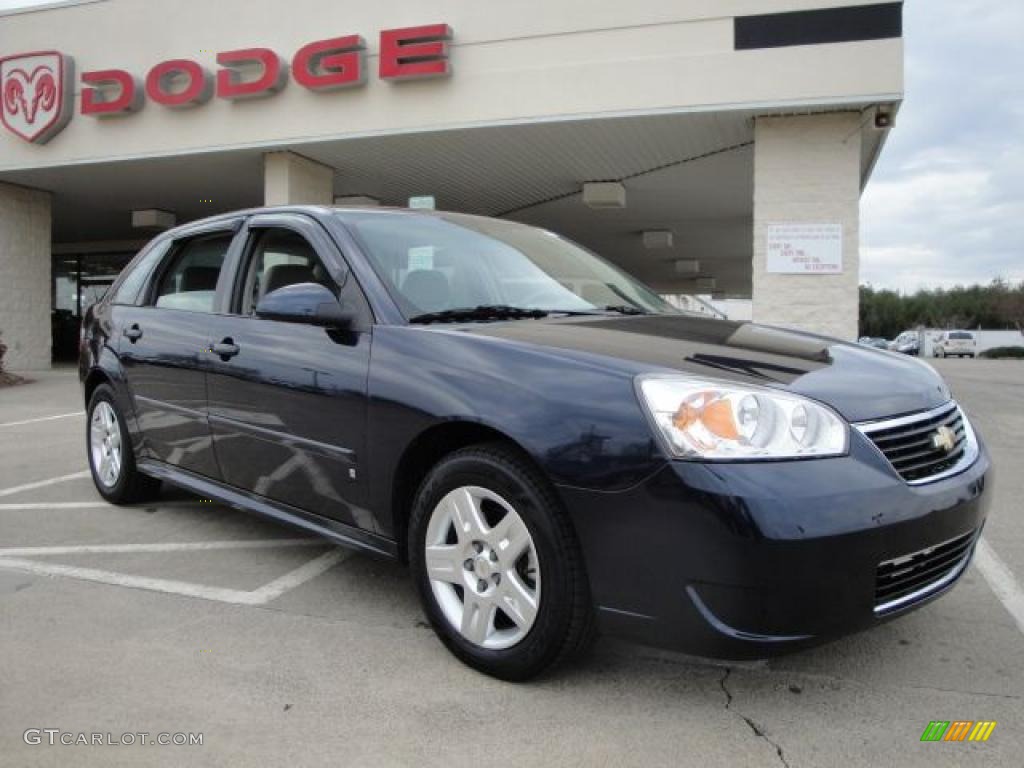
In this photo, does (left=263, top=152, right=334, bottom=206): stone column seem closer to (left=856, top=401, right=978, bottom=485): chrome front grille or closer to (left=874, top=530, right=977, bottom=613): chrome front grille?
(left=856, top=401, right=978, bottom=485): chrome front grille

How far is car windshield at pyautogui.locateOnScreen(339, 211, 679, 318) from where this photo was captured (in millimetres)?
3251

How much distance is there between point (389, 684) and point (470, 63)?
10.7 m

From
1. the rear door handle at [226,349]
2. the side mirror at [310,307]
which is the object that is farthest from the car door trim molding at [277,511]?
the side mirror at [310,307]

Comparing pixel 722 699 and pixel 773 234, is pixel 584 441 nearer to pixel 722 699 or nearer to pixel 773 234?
pixel 722 699

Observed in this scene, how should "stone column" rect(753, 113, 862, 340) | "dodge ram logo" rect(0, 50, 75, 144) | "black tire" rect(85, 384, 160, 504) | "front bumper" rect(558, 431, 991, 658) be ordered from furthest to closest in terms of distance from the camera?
"dodge ram logo" rect(0, 50, 75, 144) < "stone column" rect(753, 113, 862, 340) < "black tire" rect(85, 384, 160, 504) < "front bumper" rect(558, 431, 991, 658)

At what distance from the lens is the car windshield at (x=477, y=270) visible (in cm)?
325

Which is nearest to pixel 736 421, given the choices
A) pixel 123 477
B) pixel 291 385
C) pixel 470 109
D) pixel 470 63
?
pixel 291 385

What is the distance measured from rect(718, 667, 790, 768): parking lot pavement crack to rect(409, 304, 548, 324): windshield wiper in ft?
4.82

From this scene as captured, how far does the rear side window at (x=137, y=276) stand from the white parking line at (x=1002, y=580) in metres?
4.58

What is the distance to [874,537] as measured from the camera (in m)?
2.23

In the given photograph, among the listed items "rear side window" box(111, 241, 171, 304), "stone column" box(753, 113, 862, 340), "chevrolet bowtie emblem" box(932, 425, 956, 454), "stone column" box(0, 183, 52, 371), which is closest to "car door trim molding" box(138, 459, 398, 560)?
"rear side window" box(111, 241, 171, 304)

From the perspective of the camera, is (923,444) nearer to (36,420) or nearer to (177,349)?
(177,349)

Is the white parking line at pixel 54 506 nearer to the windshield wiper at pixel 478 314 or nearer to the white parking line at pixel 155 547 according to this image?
the white parking line at pixel 155 547

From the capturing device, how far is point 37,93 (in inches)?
555
